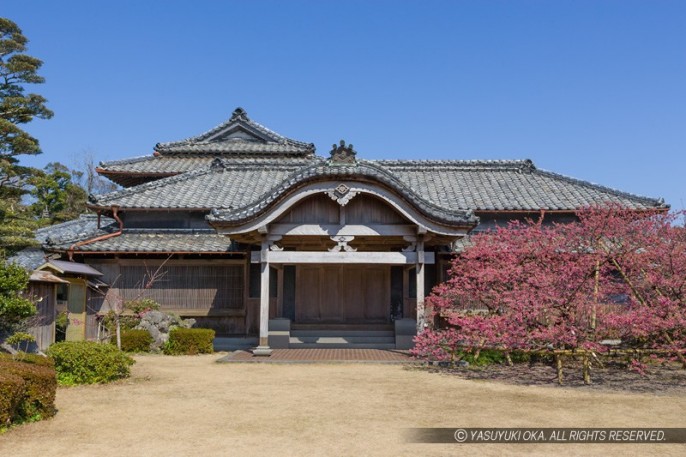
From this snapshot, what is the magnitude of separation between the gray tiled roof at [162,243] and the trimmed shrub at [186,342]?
10.3 feet

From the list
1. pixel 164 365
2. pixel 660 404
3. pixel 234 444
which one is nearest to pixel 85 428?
pixel 234 444

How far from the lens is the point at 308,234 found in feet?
54.4

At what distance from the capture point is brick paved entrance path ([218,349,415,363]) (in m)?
14.9

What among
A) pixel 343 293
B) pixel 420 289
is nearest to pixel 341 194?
pixel 420 289

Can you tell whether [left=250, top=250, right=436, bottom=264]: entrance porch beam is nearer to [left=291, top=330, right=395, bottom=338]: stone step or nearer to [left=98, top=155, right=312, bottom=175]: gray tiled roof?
[left=291, top=330, right=395, bottom=338]: stone step

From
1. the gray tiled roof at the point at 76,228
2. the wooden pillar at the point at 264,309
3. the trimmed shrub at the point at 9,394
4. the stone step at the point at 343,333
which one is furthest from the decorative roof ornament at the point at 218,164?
the trimmed shrub at the point at 9,394

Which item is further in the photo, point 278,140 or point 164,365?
point 278,140

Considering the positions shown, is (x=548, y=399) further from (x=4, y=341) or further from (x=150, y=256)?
(x=150, y=256)

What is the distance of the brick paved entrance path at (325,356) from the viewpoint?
48.9 ft

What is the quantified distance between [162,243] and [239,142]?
12.1 metres

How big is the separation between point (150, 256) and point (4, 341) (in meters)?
7.54

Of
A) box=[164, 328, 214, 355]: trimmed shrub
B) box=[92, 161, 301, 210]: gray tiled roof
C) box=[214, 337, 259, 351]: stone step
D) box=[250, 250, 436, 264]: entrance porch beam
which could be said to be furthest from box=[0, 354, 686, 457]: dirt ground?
box=[92, 161, 301, 210]: gray tiled roof

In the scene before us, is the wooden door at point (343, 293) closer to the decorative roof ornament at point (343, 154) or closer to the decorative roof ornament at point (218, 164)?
the decorative roof ornament at point (343, 154)

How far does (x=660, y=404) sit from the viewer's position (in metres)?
9.62
